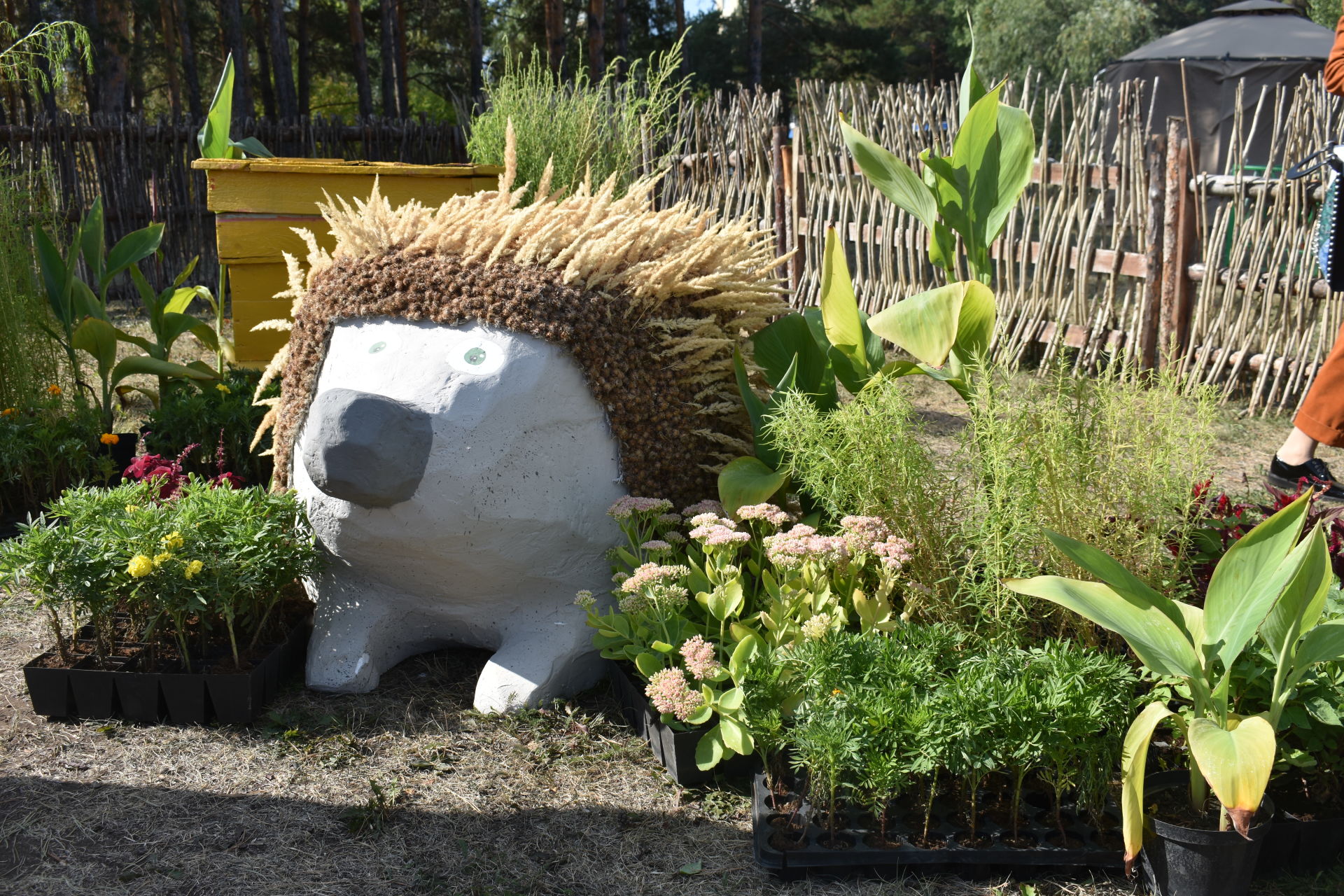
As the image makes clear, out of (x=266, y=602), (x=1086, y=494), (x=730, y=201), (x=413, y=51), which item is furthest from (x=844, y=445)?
(x=413, y=51)

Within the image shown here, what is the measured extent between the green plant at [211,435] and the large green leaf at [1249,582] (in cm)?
310

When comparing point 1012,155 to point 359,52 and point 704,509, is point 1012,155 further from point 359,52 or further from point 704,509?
point 359,52

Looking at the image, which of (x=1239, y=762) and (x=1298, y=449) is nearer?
(x=1239, y=762)

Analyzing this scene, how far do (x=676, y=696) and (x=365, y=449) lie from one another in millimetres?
835

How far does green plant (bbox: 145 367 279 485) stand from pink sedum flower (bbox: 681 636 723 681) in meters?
2.25

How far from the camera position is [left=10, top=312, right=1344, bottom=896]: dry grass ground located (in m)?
1.98

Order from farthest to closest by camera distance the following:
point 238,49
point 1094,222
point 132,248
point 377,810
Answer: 1. point 238,49
2. point 1094,222
3. point 132,248
4. point 377,810

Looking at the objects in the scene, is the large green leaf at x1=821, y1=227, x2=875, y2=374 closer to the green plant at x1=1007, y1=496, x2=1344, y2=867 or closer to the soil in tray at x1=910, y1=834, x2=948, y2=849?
the green plant at x1=1007, y1=496, x2=1344, y2=867

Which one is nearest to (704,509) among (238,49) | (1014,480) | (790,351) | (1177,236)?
(790,351)

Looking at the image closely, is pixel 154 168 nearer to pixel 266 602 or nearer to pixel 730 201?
pixel 730 201

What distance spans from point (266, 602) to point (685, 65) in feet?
60.0

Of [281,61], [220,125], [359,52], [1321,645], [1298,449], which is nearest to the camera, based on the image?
[1321,645]

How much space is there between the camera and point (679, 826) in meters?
2.17

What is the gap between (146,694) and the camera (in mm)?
2508
